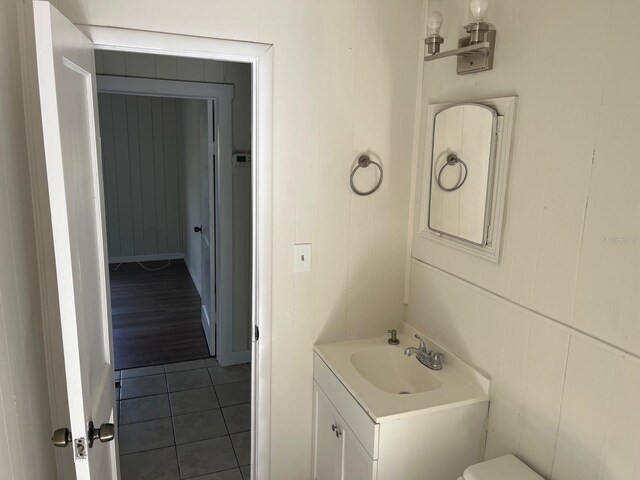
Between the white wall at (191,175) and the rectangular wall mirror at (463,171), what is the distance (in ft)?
9.09

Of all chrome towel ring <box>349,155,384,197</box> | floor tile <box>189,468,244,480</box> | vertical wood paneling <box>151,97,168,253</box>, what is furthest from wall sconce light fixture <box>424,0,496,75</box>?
vertical wood paneling <box>151,97,168,253</box>

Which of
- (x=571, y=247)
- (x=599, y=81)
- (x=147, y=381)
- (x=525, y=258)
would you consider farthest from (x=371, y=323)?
(x=147, y=381)

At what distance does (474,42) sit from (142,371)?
10.7 feet

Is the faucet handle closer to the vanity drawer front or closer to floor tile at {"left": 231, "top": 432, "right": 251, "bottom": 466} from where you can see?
the vanity drawer front

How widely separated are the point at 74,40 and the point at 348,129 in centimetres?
106

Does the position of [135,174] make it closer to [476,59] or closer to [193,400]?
[193,400]

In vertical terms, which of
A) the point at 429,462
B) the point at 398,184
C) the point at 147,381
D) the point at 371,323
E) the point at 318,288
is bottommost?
the point at 147,381

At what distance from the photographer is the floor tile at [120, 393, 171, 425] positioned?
3.05m

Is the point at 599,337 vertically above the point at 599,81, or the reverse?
the point at 599,81

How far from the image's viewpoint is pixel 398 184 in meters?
2.15

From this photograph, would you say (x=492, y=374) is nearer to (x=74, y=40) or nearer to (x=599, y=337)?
(x=599, y=337)

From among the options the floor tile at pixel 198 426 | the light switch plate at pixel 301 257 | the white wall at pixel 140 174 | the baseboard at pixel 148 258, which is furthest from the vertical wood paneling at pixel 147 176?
the light switch plate at pixel 301 257

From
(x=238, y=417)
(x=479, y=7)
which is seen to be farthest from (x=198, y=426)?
(x=479, y=7)

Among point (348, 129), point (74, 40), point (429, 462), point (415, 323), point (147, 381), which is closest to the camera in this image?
point (74, 40)
